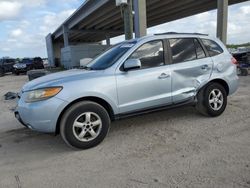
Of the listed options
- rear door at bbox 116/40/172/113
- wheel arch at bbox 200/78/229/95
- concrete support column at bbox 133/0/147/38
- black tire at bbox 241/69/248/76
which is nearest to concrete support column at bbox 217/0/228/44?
concrete support column at bbox 133/0/147/38

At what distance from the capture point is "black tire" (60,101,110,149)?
13.2ft

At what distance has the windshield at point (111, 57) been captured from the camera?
466cm

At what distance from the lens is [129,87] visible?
447cm

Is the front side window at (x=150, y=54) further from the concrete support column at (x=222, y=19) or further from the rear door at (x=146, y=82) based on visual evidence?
the concrete support column at (x=222, y=19)

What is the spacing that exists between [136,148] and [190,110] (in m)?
2.42

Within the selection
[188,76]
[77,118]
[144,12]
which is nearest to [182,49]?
[188,76]

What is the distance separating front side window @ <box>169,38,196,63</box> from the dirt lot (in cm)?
128

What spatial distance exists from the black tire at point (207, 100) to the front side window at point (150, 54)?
3.67ft

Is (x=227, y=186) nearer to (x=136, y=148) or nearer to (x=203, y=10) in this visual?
(x=136, y=148)

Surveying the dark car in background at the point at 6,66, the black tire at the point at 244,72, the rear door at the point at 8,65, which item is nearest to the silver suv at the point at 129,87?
the black tire at the point at 244,72

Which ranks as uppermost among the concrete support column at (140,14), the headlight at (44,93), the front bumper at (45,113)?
the concrete support column at (140,14)

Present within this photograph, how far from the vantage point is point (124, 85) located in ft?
14.5

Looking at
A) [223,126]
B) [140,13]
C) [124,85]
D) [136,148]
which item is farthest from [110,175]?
[140,13]

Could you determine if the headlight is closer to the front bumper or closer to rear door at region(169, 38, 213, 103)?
the front bumper
